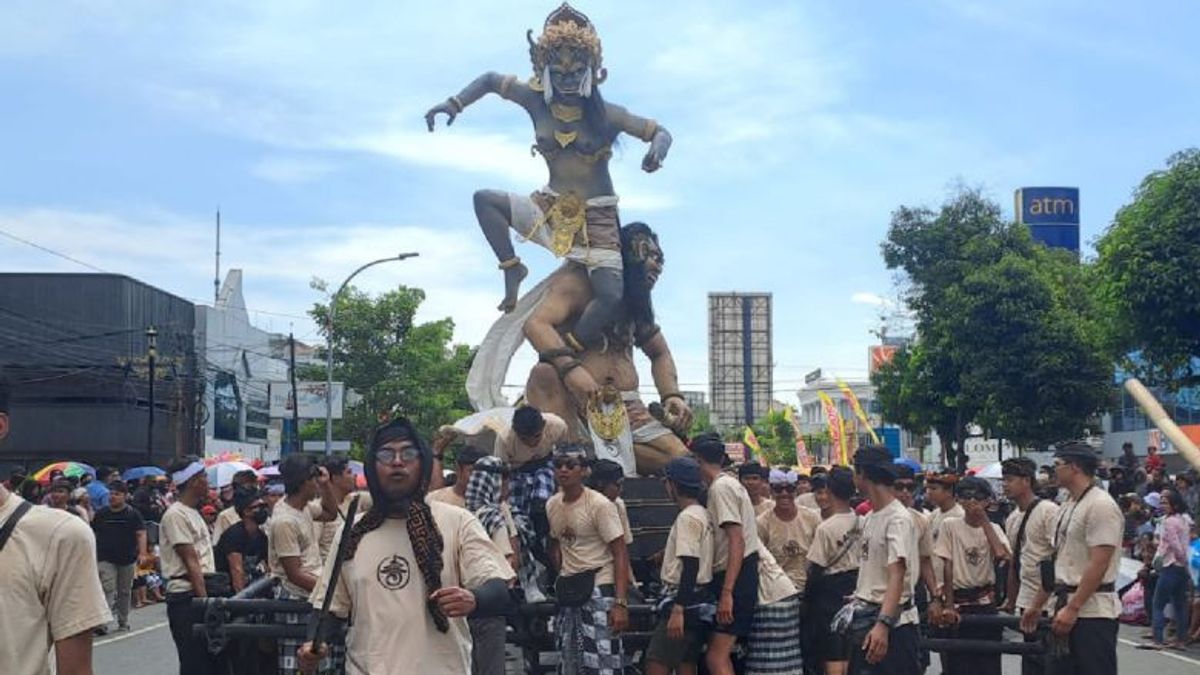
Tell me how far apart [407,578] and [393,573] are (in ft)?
0.17

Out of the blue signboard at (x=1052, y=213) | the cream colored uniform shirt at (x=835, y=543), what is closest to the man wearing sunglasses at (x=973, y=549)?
the cream colored uniform shirt at (x=835, y=543)

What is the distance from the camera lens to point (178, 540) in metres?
9.20

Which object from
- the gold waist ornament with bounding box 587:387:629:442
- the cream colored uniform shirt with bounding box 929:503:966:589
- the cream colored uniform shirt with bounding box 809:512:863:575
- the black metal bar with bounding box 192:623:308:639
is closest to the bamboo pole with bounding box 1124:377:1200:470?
the cream colored uniform shirt with bounding box 809:512:863:575

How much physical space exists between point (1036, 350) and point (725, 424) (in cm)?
10895

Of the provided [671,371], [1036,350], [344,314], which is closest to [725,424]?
[344,314]

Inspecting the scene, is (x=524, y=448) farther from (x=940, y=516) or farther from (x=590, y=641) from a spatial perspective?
(x=940, y=516)

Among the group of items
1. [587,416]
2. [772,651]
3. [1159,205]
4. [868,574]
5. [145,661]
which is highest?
[1159,205]

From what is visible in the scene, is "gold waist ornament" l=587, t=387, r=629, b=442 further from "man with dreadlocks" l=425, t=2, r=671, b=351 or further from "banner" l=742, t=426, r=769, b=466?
"banner" l=742, t=426, r=769, b=466

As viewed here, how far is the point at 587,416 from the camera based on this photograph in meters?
13.9

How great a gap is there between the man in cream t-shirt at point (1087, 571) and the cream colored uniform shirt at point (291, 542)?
4343 mm

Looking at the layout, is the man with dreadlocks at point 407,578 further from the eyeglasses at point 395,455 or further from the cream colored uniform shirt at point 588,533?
the cream colored uniform shirt at point 588,533

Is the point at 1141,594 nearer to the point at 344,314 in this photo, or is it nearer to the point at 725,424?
the point at 344,314

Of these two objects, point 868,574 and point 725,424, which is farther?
point 725,424

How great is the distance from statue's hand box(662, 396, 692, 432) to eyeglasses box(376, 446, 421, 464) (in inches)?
366
